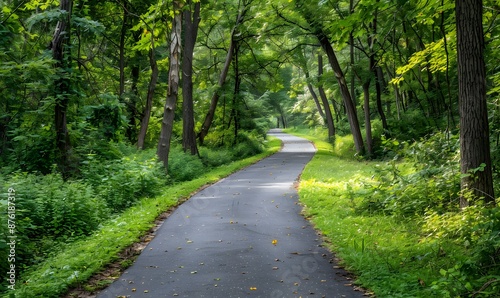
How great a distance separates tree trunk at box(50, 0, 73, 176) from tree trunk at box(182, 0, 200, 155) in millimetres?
9459

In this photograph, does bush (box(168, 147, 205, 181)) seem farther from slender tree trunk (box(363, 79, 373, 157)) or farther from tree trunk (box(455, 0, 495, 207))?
tree trunk (box(455, 0, 495, 207))

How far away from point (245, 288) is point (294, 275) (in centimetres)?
83

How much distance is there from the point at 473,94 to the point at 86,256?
6.42 metres

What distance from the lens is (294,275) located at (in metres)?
6.46

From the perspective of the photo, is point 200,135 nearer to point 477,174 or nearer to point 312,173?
→ point 312,173

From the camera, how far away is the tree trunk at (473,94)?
705 centimetres

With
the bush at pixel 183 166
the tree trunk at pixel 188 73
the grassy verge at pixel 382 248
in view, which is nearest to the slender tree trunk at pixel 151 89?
the tree trunk at pixel 188 73

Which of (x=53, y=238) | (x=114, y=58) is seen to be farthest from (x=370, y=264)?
(x=114, y=58)

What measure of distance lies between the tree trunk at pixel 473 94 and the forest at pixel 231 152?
0.02m

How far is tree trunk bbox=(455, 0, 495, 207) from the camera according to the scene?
7.05 metres

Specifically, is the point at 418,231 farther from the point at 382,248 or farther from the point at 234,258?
the point at 234,258

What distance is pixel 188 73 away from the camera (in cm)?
2248

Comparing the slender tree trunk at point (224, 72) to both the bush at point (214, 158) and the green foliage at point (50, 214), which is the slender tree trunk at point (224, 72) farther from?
the green foliage at point (50, 214)

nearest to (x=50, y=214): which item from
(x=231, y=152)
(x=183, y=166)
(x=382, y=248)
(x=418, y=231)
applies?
(x=382, y=248)
